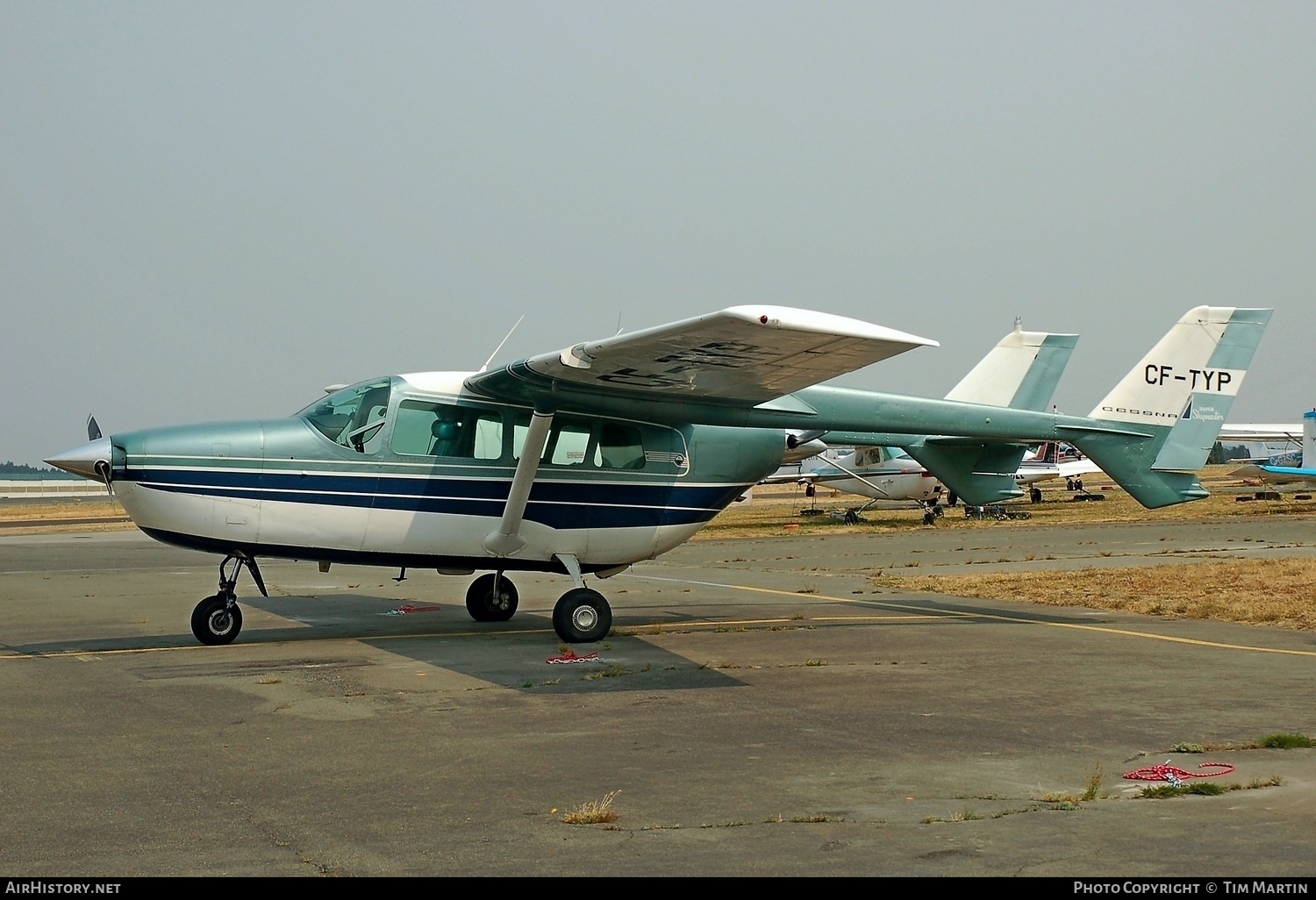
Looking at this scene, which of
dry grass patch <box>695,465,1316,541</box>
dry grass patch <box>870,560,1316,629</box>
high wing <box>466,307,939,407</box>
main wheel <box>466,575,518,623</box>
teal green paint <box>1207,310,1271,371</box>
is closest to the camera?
high wing <box>466,307,939,407</box>

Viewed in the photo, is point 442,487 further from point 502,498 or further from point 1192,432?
point 1192,432

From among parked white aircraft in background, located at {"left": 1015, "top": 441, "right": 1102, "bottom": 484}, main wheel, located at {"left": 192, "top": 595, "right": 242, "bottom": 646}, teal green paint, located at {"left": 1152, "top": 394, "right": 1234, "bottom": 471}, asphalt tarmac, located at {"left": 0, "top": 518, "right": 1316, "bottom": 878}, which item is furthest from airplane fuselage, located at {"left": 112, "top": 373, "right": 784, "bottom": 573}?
parked white aircraft in background, located at {"left": 1015, "top": 441, "right": 1102, "bottom": 484}

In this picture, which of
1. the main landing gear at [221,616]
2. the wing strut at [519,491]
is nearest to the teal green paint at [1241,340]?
the wing strut at [519,491]

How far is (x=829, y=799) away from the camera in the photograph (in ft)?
19.6

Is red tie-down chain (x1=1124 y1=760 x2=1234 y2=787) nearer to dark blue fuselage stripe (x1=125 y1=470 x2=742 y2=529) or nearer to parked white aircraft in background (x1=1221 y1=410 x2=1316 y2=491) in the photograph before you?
dark blue fuselage stripe (x1=125 y1=470 x2=742 y2=529)

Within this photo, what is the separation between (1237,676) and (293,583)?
14783mm

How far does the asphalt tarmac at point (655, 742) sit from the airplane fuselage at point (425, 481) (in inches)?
41.5

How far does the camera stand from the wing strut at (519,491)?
40.2 feet

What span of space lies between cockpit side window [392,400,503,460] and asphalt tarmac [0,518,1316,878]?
6.53 feet

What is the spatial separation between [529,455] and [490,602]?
2.86m

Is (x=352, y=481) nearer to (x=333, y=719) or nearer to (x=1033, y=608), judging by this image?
(x=333, y=719)

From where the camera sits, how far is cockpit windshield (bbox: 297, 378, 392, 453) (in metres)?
12.3

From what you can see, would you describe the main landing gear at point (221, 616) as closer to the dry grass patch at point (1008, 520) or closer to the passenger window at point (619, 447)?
the passenger window at point (619, 447)

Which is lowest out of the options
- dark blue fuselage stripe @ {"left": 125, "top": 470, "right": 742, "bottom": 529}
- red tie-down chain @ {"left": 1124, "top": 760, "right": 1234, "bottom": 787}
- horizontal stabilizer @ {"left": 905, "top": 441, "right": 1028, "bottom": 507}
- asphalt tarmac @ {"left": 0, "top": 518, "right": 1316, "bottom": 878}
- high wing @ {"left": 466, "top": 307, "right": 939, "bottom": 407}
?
asphalt tarmac @ {"left": 0, "top": 518, "right": 1316, "bottom": 878}
